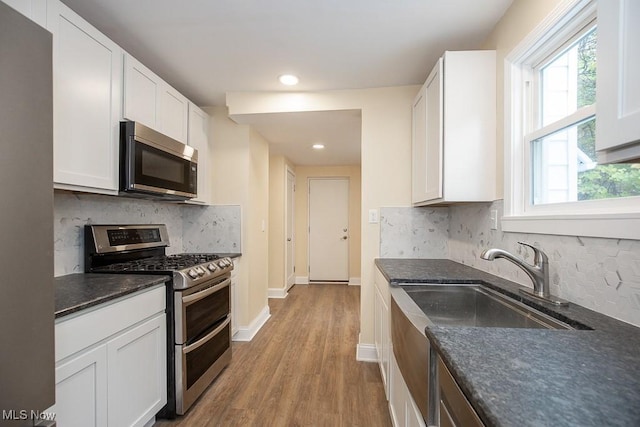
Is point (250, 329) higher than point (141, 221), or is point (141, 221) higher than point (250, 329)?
point (141, 221)

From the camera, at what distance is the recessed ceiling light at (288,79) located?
2250mm

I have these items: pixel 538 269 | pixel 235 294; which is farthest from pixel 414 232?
pixel 235 294

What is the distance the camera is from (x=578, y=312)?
1.01 metres

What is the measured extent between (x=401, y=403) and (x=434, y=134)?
5.00ft

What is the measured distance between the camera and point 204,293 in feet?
6.22

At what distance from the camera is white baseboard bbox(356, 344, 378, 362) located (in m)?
2.43

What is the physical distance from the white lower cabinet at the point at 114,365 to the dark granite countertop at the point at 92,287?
0.16 ft

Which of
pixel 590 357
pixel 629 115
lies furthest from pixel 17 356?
pixel 629 115

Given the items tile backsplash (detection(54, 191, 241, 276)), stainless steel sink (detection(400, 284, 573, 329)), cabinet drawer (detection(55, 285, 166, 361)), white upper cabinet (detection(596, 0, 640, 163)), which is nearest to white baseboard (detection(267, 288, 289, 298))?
tile backsplash (detection(54, 191, 241, 276))

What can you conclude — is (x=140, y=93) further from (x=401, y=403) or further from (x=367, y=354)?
(x=367, y=354)

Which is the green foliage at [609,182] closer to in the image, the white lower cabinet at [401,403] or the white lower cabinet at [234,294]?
the white lower cabinet at [401,403]

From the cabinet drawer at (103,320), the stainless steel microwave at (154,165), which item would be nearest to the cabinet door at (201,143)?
the stainless steel microwave at (154,165)

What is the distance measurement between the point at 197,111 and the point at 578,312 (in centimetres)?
286

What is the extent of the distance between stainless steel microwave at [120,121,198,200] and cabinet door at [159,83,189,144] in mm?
121
